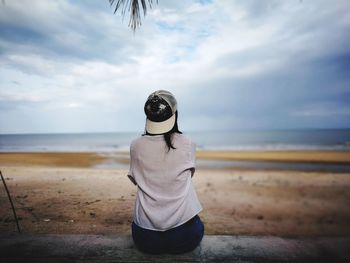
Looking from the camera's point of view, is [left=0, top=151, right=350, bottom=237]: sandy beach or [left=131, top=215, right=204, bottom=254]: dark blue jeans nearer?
[left=131, top=215, right=204, bottom=254]: dark blue jeans

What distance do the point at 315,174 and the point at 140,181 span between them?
9077 mm

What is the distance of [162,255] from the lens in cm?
187

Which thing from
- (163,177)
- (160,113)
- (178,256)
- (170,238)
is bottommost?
(178,256)

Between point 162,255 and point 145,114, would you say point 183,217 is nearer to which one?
point 162,255

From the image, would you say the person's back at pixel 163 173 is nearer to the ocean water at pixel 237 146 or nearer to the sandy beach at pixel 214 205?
the sandy beach at pixel 214 205

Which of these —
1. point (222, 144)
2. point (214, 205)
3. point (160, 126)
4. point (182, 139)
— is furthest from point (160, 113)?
point (222, 144)

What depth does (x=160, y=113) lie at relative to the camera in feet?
5.64

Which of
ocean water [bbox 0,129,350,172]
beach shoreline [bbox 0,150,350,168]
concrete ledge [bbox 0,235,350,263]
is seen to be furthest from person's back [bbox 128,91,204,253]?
beach shoreline [bbox 0,150,350,168]

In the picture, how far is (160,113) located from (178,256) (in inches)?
40.9

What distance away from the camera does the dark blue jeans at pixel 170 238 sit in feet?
5.85

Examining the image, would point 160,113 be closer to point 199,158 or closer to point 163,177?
point 163,177

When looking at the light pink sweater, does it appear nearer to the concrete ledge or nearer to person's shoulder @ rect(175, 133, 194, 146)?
person's shoulder @ rect(175, 133, 194, 146)

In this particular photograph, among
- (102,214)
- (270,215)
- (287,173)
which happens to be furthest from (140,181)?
(287,173)

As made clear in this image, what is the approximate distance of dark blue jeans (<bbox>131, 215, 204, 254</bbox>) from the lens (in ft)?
5.85
